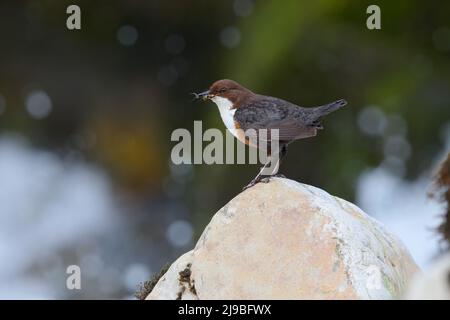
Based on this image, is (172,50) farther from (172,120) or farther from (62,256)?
(62,256)

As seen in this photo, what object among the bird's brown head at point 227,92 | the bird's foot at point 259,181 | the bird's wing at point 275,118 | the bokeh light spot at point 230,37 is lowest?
the bird's foot at point 259,181

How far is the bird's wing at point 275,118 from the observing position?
17.8 ft

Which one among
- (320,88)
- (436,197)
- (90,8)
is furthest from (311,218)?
(90,8)

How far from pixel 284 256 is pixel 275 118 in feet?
4.08

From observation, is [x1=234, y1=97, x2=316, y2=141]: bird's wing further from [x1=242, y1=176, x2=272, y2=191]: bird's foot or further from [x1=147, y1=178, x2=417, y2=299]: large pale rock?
[x1=147, y1=178, x2=417, y2=299]: large pale rock

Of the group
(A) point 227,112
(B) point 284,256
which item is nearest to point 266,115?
(A) point 227,112

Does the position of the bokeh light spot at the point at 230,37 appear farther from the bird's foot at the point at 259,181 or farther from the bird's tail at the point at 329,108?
the bird's foot at the point at 259,181

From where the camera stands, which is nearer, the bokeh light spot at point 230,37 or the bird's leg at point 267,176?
the bird's leg at point 267,176

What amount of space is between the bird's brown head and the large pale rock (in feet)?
3.11

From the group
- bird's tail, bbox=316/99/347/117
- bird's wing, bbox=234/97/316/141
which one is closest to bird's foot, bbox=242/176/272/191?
bird's wing, bbox=234/97/316/141

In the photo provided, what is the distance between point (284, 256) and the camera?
4621 mm

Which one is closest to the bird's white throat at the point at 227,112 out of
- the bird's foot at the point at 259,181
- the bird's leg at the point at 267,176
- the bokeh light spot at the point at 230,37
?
the bird's leg at the point at 267,176

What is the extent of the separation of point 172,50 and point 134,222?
2.51 meters

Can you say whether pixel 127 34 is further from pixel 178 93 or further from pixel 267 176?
pixel 267 176
